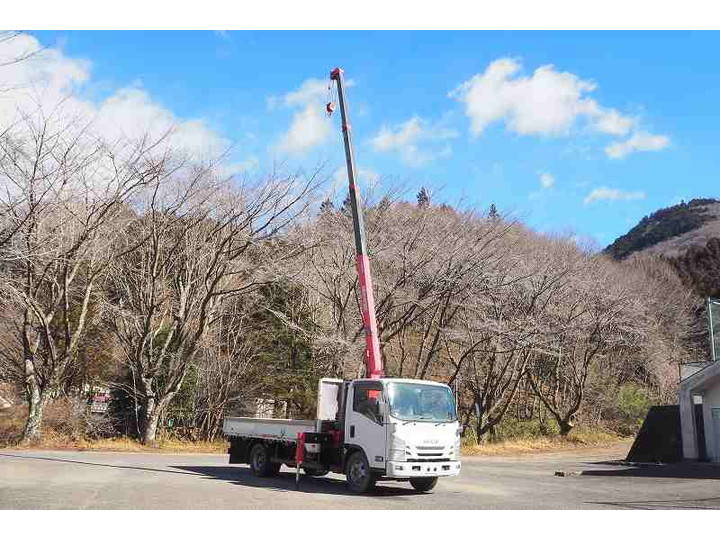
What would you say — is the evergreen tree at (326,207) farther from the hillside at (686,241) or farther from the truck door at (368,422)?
the hillside at (686,241)

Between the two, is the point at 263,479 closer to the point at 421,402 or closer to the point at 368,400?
the point at 368,400

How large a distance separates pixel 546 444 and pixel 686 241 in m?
38.2

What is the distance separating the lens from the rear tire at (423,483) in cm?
1252

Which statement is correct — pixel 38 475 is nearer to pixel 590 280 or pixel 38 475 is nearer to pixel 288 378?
pixel 288 378

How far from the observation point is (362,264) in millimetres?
14469

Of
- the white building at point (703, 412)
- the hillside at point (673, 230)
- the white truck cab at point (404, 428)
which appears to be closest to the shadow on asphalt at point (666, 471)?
the white building at point (703, 412)

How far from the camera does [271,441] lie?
45.3 ft

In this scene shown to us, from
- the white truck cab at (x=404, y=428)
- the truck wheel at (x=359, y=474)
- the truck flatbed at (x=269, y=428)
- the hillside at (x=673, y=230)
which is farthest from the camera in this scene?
the hillside at (x=673, y=230)

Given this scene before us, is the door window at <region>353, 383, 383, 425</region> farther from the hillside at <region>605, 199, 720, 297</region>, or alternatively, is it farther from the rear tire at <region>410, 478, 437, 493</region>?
the hillside at <region>605, 199, 720, 297</region>

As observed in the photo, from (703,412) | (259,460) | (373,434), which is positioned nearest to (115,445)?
(259,460)

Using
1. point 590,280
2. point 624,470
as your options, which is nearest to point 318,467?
point 624,470

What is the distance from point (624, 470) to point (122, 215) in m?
18.1

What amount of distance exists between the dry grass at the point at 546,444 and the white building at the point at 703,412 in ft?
26.4

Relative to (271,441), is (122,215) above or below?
above
